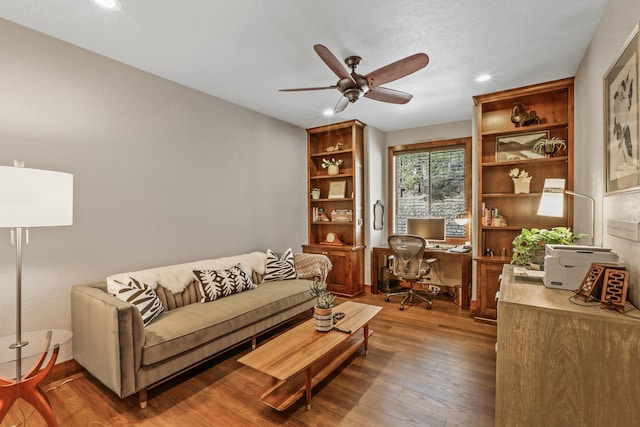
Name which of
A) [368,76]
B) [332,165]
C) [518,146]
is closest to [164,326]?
[368,76]

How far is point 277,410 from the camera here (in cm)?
197

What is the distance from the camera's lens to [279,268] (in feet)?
12.0

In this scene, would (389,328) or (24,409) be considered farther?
(389,328)

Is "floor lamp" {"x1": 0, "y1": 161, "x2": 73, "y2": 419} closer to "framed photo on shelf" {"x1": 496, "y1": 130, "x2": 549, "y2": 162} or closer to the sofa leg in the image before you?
the sofa leg

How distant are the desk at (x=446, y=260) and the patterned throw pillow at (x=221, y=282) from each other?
216cm

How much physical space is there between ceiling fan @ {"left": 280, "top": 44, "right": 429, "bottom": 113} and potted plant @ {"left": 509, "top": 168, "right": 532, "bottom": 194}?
1793 millimetres

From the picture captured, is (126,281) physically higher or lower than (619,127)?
lower

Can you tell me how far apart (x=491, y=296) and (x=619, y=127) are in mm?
2216

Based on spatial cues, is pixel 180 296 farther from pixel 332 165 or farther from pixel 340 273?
pixel 332 165

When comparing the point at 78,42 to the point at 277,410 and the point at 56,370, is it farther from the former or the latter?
the point at 277,410

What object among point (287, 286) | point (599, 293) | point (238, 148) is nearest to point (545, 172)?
point (599, 293)

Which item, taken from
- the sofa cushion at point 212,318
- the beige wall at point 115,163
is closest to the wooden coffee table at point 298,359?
the sofa cushion at point 212,318

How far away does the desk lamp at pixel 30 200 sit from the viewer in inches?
62.9

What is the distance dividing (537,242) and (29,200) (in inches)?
136
